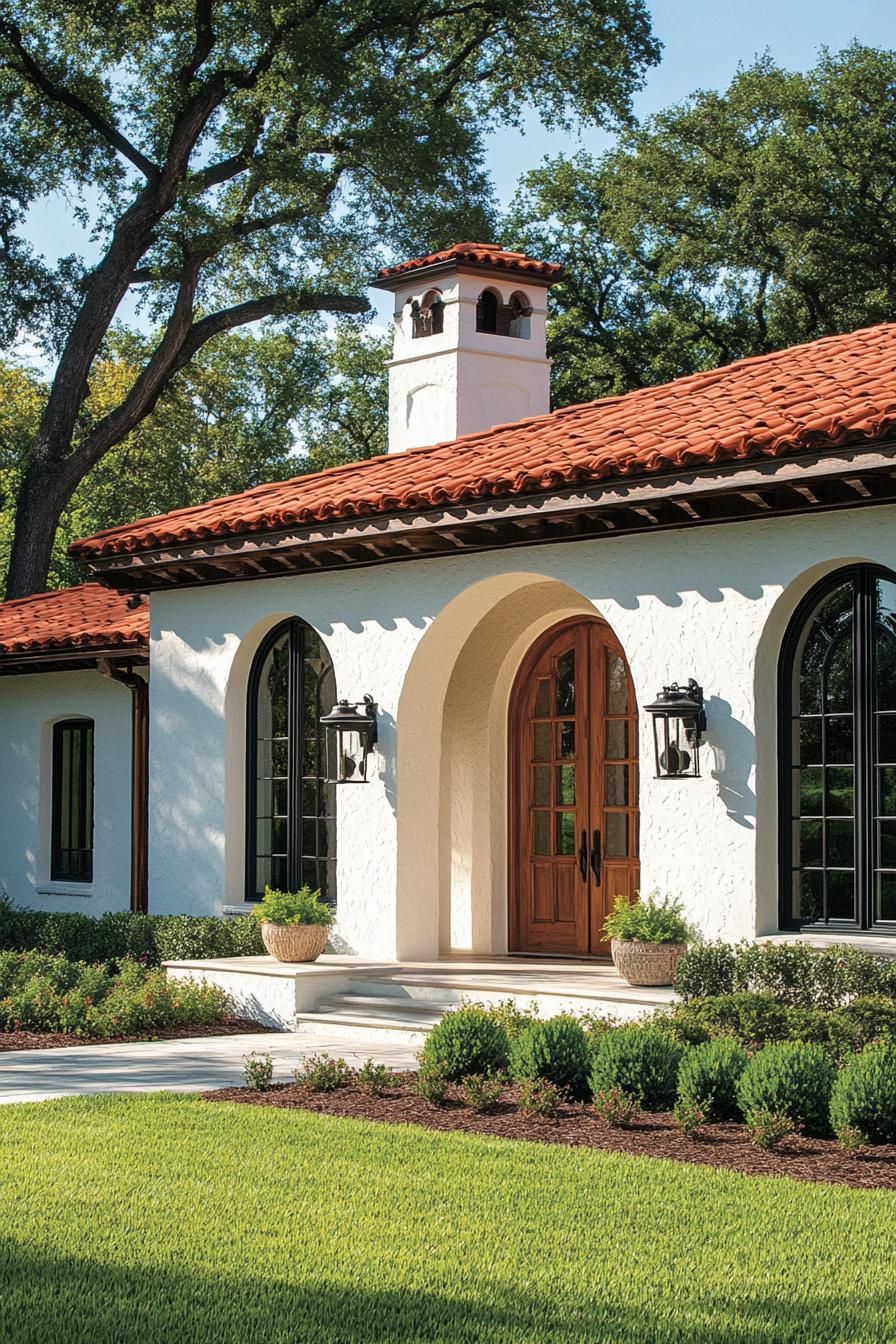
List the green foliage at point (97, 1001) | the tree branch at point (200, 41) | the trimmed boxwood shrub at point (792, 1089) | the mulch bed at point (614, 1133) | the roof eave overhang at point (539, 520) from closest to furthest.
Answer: the mulch bed at point (614, 1133), the trimmed boxwood shrub at point (792, 1089), the roof eave overhang at point (539, 520), the green foliage at point (97, 1001), the tree branch at point (200, 41)

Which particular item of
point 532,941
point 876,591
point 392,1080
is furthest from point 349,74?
point 392,1080

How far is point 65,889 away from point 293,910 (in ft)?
18.9

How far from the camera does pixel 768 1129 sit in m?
7.80

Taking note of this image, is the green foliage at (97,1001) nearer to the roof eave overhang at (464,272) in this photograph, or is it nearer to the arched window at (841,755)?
the arched window at (841,755)

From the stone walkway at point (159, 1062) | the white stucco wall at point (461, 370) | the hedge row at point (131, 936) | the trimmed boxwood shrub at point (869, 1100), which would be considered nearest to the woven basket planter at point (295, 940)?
the hedge row at point (131, 936)

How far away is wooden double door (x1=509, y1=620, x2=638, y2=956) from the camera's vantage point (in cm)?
1420

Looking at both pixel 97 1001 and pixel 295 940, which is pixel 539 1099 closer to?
pixel 295 940

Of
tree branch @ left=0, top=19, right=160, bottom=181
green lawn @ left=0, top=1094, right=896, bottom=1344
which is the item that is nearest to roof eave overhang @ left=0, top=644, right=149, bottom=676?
green lawn @ left=0, top=1094, right=896, bottom=1344

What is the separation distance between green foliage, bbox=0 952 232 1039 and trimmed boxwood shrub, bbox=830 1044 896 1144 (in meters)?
5.81

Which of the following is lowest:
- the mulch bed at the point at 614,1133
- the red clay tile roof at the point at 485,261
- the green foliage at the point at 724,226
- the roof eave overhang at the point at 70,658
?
the mulch bed at the point at 614,1133

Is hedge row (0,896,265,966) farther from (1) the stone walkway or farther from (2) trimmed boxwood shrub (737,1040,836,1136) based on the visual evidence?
(2) trimmed boxwood shrub (737,1040,836,1136)

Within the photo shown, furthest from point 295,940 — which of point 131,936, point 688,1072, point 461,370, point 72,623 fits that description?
point 461,370

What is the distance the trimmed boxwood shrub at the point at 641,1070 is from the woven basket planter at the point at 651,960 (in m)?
2.66

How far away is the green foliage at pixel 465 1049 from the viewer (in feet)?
30.8
